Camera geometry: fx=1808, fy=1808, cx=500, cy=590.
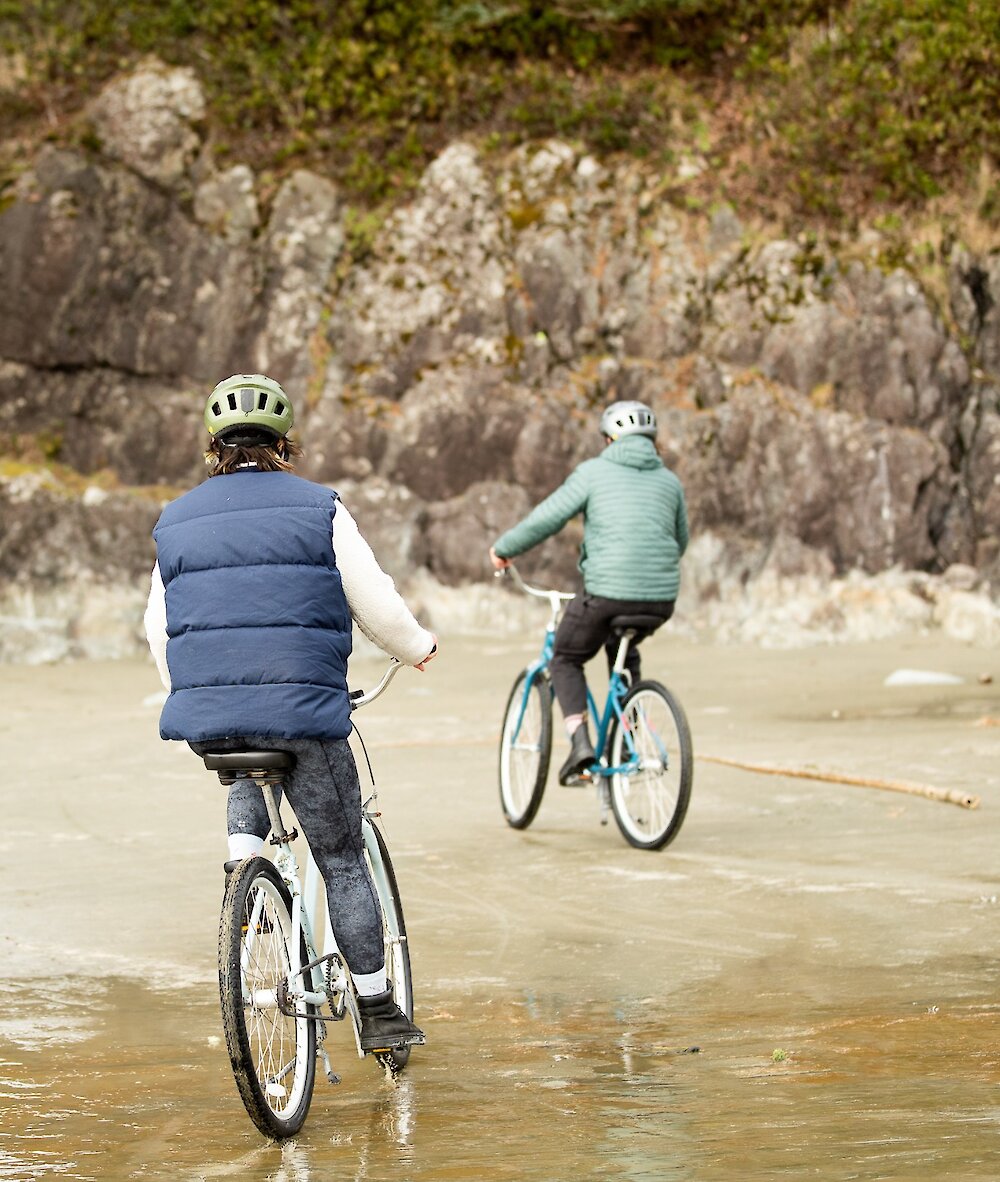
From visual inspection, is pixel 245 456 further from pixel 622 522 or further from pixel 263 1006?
pixel 622 522

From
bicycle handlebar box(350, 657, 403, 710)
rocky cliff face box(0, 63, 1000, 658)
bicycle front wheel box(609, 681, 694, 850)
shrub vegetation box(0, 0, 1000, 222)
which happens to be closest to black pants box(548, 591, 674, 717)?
bicycle front wheel box(609, 681, 694, 850)

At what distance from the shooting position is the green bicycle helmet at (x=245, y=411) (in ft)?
15.7

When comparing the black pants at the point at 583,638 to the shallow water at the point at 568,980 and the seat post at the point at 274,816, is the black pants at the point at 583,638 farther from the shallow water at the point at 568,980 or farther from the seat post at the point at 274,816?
the seat post at the point at 274,816

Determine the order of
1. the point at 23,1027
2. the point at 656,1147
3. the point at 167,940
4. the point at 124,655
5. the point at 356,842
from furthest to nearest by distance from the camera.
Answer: the point at 124,655 < the point at 167,940 < the point at 23,1027 < the point at 356,842 < the point at 656,1147

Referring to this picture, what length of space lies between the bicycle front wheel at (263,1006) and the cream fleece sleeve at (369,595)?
69 cm

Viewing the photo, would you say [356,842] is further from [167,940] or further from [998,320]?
[998,320]

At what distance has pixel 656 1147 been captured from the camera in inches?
158

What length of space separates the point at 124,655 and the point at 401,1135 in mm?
14084

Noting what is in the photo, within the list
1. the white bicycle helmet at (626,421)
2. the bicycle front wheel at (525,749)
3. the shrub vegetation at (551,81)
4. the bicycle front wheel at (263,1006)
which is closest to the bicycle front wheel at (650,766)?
the bicycle front wheel at (525,749)

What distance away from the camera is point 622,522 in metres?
8.84

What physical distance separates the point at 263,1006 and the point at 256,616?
969 millimetres

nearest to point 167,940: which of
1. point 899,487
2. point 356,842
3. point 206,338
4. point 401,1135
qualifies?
point 356,842

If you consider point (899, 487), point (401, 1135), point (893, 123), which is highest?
point (893, 123)

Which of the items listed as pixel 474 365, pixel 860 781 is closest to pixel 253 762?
pixel 860 781
